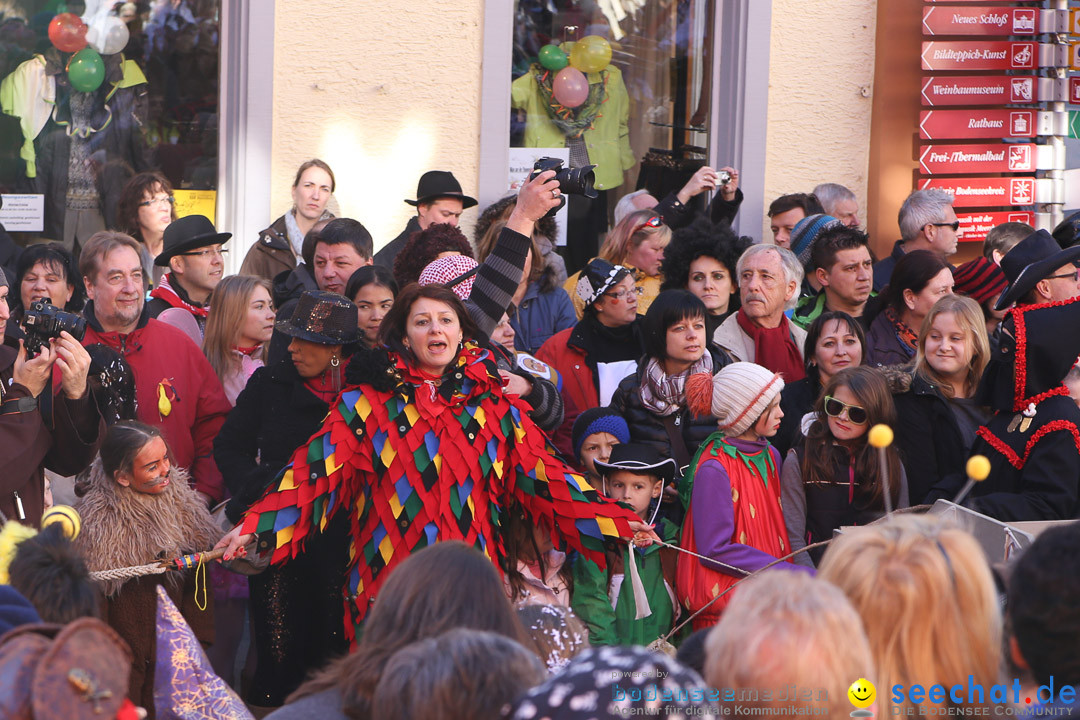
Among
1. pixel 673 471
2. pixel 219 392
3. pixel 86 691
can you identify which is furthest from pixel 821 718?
pixel 219 392

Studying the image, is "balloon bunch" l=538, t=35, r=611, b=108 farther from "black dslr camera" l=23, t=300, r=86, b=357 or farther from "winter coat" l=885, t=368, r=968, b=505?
"black dslr camera" l=23, t=300, r=86, b=357

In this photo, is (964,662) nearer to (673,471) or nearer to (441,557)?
(441,557)

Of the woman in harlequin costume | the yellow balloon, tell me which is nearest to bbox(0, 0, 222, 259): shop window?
the yellow balloon

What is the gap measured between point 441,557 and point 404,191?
485cm

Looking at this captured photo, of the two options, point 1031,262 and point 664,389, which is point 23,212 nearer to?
point 664,389

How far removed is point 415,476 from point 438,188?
2.93m

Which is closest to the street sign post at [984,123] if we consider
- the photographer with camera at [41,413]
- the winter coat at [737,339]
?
the winter coat at [737,339]

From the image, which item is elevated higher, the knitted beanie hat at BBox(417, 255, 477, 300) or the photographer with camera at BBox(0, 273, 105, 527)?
the knitted beanie hat at BBox(417, 255, 477, 300)

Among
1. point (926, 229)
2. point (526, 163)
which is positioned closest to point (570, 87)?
point (526, 163)

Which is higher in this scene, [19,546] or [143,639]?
[19,546]

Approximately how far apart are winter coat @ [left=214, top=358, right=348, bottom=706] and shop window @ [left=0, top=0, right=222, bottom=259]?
2.73 meters

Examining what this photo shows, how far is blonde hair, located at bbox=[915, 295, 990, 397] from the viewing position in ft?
15.5

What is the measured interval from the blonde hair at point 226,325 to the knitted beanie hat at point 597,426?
1528 mm

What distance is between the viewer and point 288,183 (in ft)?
22.4
